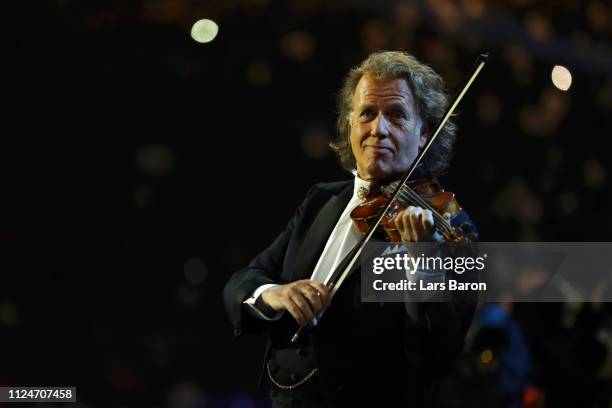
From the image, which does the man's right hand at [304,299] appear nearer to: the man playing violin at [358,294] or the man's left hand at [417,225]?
the man playing violin at [358,294]

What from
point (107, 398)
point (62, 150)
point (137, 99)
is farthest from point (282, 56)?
point (107, 398)

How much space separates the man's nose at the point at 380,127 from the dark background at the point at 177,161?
182 centimetres

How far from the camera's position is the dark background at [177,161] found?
329 cm

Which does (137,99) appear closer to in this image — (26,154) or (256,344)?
(26,154)

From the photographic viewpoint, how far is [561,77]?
11.3 feet

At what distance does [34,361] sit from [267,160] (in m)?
1.21

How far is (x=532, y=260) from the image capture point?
258cm

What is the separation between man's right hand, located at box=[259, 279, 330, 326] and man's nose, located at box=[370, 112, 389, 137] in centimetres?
28

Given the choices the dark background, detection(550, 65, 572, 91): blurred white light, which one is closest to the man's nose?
the dark background

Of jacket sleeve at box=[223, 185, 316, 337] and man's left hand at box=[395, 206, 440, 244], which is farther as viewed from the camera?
jacket sleeve at box=[223, 185, 316, 337]

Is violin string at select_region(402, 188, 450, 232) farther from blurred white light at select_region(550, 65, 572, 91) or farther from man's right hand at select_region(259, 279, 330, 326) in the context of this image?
blurred white light at select_region(550, 65, 572, 91)

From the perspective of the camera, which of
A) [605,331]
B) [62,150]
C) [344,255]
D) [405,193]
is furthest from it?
[62,150]

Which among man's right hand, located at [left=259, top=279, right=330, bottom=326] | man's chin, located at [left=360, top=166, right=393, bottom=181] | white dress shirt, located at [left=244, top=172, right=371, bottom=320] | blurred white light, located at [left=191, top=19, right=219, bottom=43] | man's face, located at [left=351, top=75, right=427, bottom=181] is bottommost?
man's right hand, located at [left=259, top=279, right=330, bottom=326]

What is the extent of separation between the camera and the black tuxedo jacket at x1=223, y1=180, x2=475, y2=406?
4.05 ft
